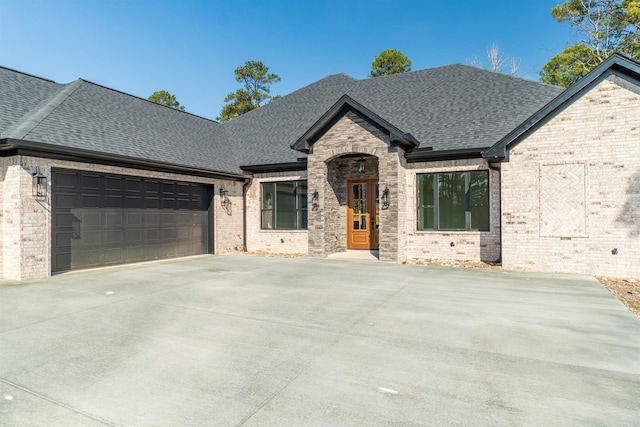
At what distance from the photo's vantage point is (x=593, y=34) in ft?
70.9

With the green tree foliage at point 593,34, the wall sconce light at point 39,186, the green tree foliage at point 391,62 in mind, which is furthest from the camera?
the green tree foliage at point 391,62

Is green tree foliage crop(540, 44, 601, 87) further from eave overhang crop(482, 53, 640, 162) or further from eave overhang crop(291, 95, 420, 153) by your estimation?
eave overhang crop(291, 95, 420, 153)

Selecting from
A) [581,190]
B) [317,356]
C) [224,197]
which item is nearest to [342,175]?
[224,197]

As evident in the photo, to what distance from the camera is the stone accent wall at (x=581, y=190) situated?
857 cm

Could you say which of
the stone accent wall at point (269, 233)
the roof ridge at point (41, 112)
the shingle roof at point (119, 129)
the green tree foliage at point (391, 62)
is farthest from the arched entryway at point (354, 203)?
the green tree foliage at point (391, 62)

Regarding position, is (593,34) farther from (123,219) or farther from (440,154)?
(123,219)

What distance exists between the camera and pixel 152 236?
11906 millimetres

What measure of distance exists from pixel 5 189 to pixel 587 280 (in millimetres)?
14387

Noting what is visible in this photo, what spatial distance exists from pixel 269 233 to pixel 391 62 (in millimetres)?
23916

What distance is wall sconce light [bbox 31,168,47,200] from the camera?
864 cm

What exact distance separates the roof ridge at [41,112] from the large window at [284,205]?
7.46 m

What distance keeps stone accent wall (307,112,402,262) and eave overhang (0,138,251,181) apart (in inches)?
173

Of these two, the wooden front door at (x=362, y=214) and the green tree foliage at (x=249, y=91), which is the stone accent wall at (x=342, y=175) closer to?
the wooden front door at (x=362, y=214)

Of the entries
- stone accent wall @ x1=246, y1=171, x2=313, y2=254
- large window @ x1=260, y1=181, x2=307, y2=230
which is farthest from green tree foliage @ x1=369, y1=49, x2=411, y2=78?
large window @ x1=260, y1=181, x2=307, y2=230
